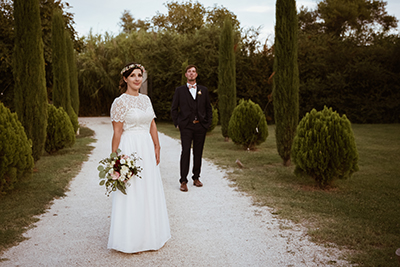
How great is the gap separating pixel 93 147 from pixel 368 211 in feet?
29.9

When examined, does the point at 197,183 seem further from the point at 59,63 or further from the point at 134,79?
the point at 59,63

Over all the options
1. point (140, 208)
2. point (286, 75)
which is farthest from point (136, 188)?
point (286, 75)

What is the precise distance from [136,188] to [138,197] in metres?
0.09

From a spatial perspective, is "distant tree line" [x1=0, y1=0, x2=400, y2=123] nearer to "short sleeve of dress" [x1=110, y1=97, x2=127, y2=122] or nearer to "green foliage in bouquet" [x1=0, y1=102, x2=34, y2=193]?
"green foliage in bouquet" [x1=0, y1=102, x2=34, y2=193]

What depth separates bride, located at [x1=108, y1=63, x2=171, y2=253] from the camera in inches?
147

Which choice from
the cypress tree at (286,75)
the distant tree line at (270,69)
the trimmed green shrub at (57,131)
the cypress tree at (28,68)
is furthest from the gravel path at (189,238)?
the distant tree line at (270,69)

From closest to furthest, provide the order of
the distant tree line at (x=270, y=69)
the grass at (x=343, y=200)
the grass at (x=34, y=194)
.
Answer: the grass at (x=343, y=200) < the grass at (x=34, y=194) < the distant tree line at (x=270, y=69)

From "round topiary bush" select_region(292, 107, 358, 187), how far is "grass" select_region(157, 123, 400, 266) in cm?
39

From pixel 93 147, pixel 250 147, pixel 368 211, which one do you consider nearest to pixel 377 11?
pixel 250 147

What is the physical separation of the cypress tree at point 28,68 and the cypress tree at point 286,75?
540 cm

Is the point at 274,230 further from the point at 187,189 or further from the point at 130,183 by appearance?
the point at 187,189

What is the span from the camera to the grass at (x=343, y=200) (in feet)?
13.4

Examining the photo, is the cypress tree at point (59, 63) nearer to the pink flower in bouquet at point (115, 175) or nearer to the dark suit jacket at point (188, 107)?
the dark suit jacket at point (188, 107)

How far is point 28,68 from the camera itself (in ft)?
25.7
